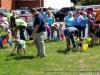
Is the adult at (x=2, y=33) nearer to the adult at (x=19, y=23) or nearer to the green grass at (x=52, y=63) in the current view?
the green grass at (x=52, y=63)

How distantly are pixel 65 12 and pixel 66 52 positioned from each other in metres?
23.8

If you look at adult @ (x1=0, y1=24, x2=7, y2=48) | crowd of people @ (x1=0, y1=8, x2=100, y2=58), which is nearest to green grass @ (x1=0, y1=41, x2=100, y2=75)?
crowd of people @ (x1=0, y1=8, x2=100, y2=58)

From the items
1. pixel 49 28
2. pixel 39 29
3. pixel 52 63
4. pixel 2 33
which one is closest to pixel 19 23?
pixel 2 33

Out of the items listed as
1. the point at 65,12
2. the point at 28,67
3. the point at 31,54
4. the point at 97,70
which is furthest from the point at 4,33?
the point at 65,12

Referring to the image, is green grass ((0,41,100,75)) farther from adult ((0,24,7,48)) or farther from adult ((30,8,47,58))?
adult ((0,24,7,48))

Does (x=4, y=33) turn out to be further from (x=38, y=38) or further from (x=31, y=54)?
(x=38, y=38)

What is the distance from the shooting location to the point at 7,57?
10695mm

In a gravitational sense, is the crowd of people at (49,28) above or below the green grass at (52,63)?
above

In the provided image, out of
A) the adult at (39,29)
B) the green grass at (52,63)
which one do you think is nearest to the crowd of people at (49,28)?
the adult at (39,29)

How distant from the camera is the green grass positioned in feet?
27.4

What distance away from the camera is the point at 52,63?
948 centimetres

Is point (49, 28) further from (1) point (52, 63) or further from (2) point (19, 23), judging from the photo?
(1) point (52, 63)

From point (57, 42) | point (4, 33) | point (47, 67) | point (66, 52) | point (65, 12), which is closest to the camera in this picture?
point (47, 67)

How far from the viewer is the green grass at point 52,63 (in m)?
8.36
